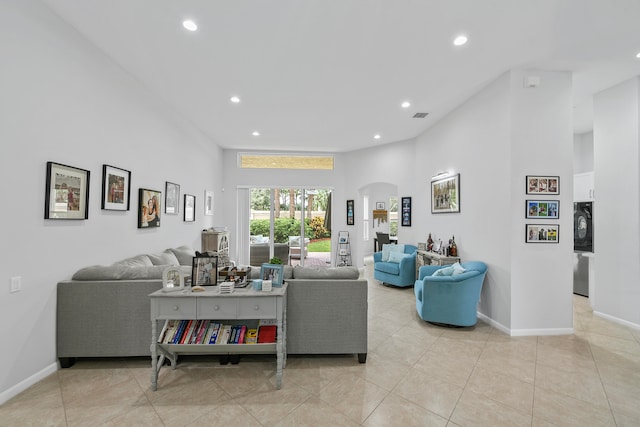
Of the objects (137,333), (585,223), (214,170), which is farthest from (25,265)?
(585,223)

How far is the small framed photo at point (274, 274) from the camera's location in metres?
2.64

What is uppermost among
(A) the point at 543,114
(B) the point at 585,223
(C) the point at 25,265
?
(A) the point at 543,114

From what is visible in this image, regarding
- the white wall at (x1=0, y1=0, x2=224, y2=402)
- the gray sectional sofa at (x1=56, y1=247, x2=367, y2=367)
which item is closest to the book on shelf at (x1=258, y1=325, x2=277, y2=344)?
the gray sectional sofa at (x1=56, y1=247, x2=367, y2=367)

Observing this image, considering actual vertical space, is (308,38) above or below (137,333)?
above

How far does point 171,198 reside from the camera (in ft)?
15.3

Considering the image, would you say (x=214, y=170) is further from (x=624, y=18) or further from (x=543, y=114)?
(x=624, y=18)

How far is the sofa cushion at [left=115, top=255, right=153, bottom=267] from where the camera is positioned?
10.9ft

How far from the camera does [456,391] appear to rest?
2.37 metres

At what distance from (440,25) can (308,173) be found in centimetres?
533

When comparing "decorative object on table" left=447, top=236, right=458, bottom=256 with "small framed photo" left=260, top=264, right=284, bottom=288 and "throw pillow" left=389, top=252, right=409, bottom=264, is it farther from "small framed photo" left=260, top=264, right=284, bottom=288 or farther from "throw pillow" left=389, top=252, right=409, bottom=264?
"small framed photo" left=260, top=264, right=284, bottom=288

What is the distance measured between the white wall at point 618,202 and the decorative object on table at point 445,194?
181cm

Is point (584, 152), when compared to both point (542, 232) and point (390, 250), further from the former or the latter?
point (390, 250)

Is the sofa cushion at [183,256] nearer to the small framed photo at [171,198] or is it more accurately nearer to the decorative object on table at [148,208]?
the decorative object on table at [148,208]

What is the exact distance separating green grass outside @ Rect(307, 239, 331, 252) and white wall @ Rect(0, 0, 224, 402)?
4.78 meters
